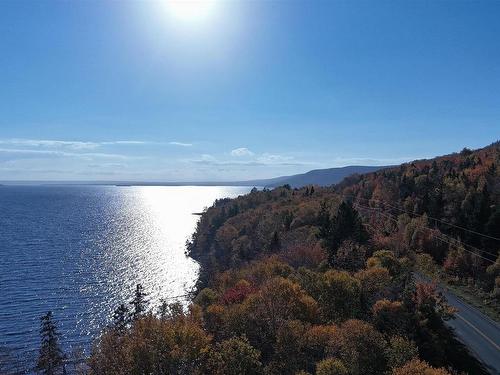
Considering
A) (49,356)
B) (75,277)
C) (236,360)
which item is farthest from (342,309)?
(75,277)

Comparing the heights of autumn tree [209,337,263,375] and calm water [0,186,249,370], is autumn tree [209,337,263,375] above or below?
above

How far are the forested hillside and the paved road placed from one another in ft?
5.04

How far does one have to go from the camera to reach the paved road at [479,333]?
44.8 metres

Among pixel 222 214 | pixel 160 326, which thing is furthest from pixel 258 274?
pixel 222 214

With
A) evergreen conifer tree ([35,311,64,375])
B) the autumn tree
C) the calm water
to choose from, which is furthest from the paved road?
the calm water

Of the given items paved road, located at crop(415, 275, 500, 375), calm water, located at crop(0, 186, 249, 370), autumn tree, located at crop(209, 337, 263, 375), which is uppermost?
autumn tree, located at crop(209, 337, 263, 375)

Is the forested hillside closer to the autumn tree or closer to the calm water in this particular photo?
the autumn tree

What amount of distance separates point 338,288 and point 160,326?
2529 centimetres

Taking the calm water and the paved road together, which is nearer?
the paved road

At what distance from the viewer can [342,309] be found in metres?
56.0

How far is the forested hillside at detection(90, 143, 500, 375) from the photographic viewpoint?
4016 centimetres

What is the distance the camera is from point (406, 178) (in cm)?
13750

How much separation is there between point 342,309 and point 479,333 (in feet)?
56.4

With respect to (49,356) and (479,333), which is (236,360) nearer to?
(479,333)
